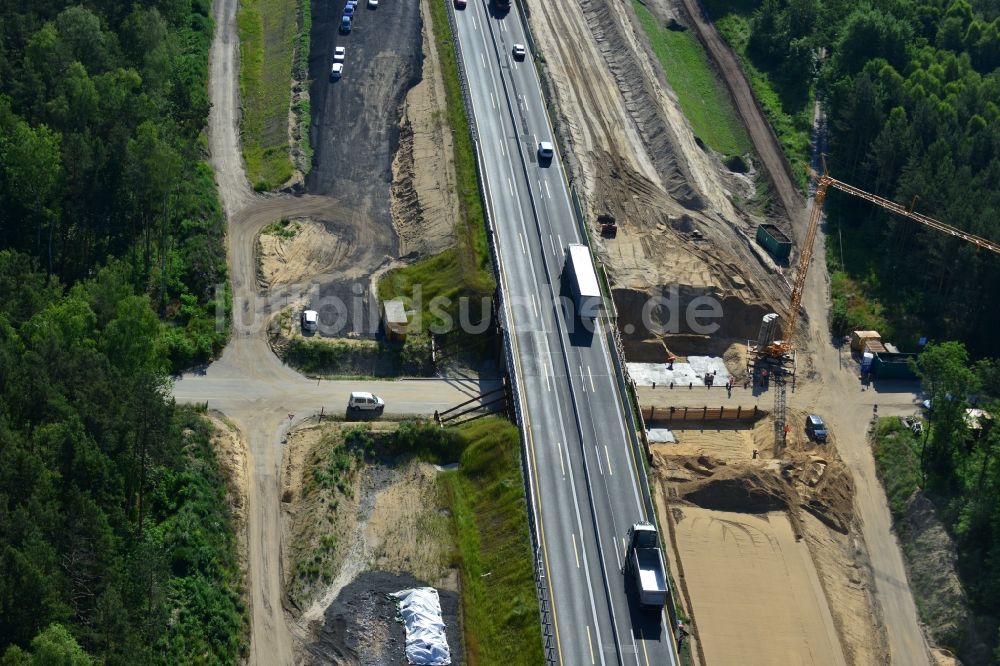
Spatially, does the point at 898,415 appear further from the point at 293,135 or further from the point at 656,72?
the point at 293,135

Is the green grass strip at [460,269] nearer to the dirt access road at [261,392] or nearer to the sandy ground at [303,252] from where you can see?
the sandy ground at [303,252]

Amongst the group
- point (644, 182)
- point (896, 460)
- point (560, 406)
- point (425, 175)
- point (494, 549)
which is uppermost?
point (425, 175)

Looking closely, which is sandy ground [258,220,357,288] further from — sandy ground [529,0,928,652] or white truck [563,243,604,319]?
sandy ground [529,0,928,652]

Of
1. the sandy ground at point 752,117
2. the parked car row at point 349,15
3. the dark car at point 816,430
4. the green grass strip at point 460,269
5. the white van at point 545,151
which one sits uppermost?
the parked car row at point 349,15

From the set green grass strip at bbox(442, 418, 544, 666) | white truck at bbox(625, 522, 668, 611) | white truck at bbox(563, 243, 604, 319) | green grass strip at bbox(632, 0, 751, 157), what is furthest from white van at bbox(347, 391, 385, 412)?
green grass strip at bbox(632, 0, 751, 157)

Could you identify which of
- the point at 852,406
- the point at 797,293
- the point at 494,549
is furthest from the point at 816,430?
the point at 494,549

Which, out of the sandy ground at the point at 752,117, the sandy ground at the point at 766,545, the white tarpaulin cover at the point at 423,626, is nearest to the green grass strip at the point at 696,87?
the sandy ground at the point at 752,117

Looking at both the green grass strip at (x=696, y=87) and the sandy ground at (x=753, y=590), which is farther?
the green grass strip at (x=696, y=87)

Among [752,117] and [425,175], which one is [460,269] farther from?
[752,117]
